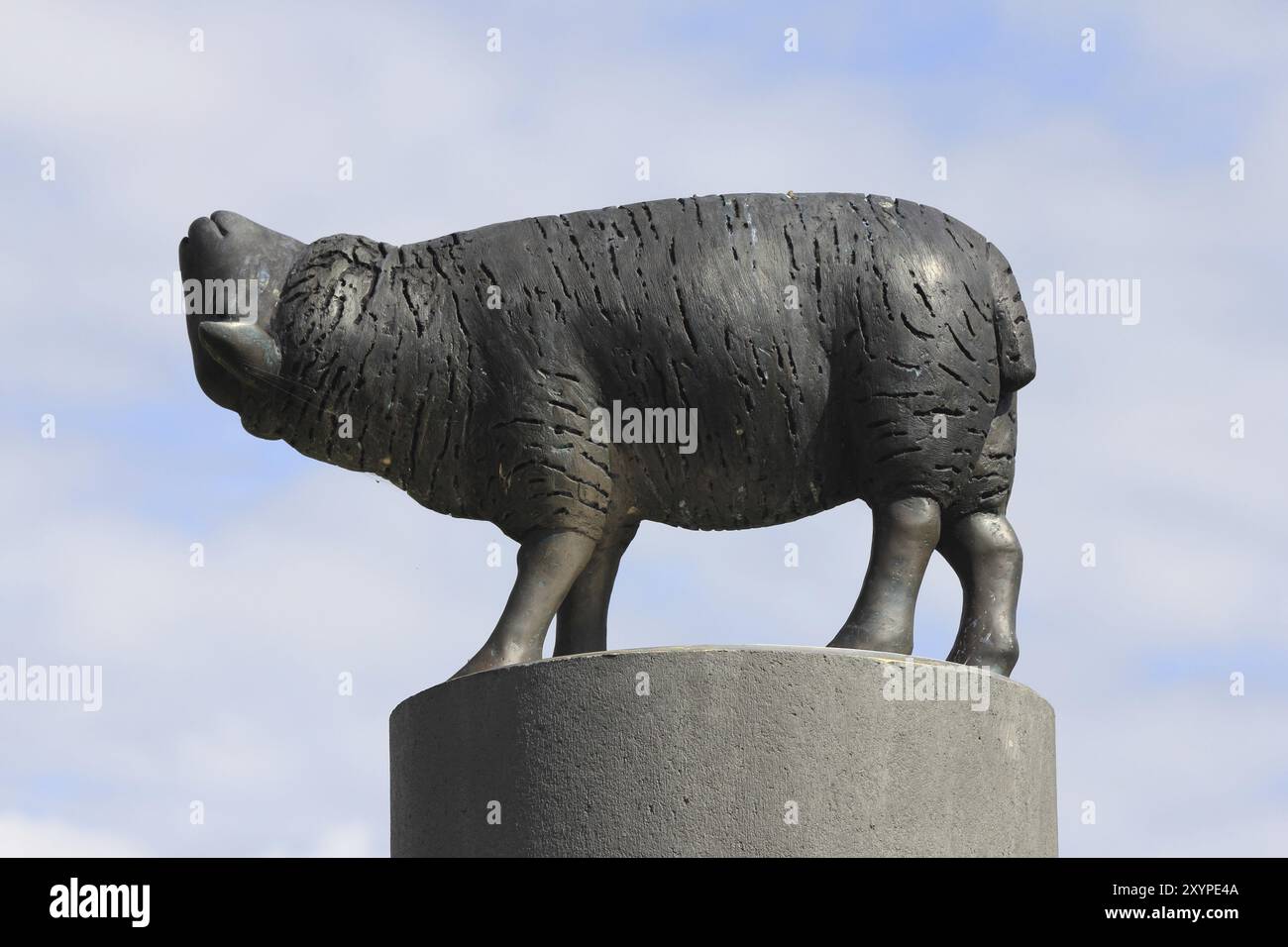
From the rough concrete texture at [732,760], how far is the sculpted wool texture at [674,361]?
89cm

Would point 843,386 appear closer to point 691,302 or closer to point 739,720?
point 691,302

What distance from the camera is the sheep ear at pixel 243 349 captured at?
6.78m

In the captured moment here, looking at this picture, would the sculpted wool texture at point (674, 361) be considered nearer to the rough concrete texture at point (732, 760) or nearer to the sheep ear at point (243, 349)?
the sheep ear at point (243, 349)

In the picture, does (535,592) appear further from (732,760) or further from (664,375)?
(732,760)

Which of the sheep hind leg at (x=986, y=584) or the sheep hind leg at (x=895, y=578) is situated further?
the sheep hind leg at (x=986, y=584)

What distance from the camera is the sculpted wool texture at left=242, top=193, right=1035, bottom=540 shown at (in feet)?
21.7

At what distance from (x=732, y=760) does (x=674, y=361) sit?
1.57m

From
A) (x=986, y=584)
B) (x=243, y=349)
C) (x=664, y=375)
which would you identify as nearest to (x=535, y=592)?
(x=664, y=375)

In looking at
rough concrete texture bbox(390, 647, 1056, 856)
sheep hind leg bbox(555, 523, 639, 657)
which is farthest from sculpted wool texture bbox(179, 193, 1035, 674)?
rough concrete texture bbox(390, 647, 1056, 856)

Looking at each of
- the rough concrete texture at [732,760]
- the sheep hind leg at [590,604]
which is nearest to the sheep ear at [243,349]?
the sheep hind leg at [590,604]

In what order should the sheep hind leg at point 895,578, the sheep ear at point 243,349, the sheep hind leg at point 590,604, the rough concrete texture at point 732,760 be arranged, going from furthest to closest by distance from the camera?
the sheep hind leg at point 590,604 → the sheep ear at point 243,349 → the sheep hind leg at point 895,578 → the rough concrete texture at point 732,760

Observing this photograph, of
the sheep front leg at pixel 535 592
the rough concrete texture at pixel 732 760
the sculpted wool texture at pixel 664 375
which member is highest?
the sculpted wool texture at pixel 664 375
